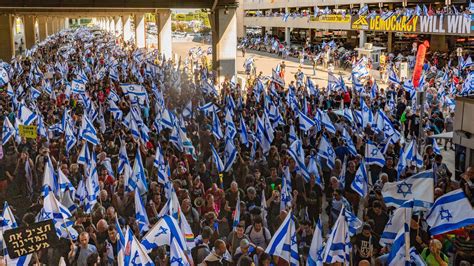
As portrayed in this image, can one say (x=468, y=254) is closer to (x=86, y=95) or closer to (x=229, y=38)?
(x=86, y=95)

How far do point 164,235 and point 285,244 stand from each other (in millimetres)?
1607

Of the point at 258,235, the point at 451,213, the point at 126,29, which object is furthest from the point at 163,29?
the point at 451,213

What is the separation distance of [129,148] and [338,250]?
22.6 ft

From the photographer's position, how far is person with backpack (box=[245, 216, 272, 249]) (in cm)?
923

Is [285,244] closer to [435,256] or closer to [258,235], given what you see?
[258,235]

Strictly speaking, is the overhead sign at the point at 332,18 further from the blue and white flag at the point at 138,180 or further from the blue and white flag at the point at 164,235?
the blue and white flag at the point at 164,235

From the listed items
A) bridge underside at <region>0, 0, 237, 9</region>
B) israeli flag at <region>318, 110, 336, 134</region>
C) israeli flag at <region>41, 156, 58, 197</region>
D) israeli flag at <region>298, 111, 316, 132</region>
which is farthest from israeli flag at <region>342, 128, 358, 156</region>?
bridge underside at <region>0, 0, 237, 9</region>

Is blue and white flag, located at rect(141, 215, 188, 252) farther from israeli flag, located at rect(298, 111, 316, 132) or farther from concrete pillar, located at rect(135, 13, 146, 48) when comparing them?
concrete pillar, located at rect(135, 13, 146, 48)

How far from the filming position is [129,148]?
1372 centimetres

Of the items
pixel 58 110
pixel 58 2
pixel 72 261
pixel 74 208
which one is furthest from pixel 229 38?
pixel 72 261

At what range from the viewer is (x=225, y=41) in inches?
1312

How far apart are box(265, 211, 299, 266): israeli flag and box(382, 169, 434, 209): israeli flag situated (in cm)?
202

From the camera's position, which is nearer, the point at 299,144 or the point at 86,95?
the point at 299,144

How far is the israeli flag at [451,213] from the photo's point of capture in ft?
26.9
